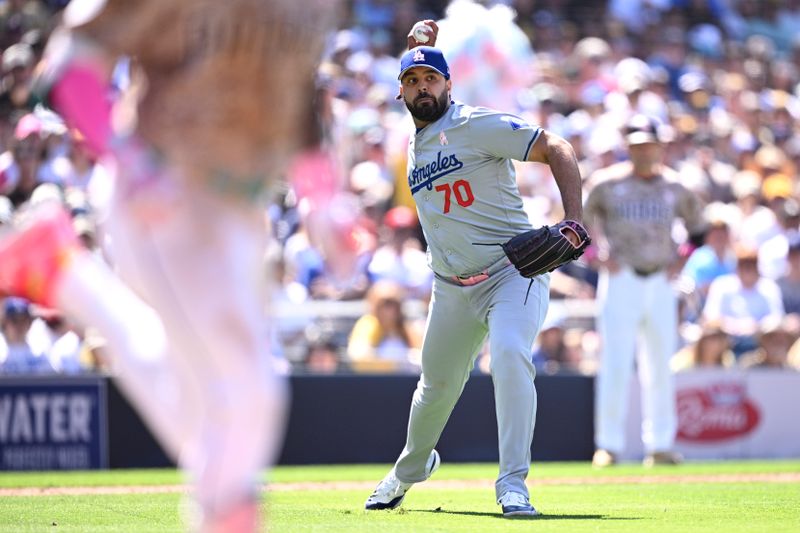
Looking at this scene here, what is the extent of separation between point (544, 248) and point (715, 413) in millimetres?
7088

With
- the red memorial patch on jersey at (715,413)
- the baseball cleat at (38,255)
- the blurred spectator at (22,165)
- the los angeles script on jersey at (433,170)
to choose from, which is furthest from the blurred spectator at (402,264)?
the baseball cleat at (38,255)

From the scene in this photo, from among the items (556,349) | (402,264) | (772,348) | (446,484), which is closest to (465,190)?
(446,484)

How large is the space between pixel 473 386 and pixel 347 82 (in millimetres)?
6733

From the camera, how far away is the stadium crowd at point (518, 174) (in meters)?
13.6

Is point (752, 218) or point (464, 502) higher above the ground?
point (752, 218)

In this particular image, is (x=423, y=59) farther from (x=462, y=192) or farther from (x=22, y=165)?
(x=22, y=165)

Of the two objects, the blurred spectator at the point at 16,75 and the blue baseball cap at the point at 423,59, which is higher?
the blurred spectator at the point at 16,75

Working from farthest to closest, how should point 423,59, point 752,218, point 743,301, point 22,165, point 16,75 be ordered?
point 752,218 < point 16,75 < point 743,301 < point 22,165 < point 423,59

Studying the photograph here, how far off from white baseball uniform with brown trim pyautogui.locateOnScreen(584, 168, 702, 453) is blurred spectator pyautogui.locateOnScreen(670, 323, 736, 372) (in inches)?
57.9

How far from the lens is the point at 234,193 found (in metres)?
4.75

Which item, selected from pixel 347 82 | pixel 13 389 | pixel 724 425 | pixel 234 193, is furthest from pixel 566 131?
pixel 234 193

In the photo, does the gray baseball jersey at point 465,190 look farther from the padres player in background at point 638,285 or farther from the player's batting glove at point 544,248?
the padres player in background at point 638,285

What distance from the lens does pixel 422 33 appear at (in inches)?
335

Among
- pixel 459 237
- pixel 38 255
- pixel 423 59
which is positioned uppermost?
pixel 423 59
